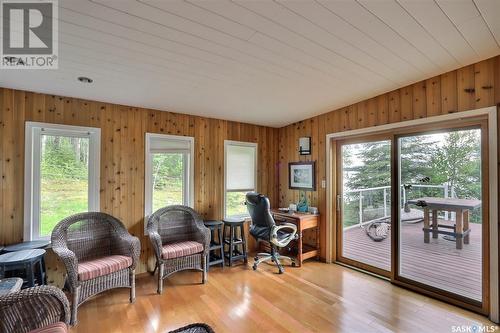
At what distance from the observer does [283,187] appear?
179 inches

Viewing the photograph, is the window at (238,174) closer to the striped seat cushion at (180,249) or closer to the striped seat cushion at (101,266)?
the striped seat cushion at (180,249)

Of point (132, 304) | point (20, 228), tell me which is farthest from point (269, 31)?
point (20, 228)

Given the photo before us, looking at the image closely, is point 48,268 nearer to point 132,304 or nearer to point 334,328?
point 132,304

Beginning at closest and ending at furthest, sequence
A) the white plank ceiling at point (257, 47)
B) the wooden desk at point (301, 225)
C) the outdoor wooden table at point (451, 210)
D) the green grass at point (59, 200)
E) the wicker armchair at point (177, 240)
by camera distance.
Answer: the white plank ceiling at point (257, 47) → the outdoor wooden table at point (451, 210) → the green grass at point (59, 200) → the wicker armchair at point (177, 240) → the wooden desk at point (301, 225)

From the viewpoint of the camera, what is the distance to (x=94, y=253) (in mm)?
2740

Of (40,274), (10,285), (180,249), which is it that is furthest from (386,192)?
(40,274)

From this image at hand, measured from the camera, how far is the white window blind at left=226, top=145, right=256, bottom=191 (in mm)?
4141

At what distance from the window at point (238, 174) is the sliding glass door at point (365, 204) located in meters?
1.53

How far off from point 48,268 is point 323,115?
4154 mm

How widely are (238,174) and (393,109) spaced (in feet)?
8.30

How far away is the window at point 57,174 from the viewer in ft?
8.57

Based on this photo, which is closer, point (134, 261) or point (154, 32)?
point (154, 32)

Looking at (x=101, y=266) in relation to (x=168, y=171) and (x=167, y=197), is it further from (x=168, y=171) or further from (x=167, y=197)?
(x=168, y=171)

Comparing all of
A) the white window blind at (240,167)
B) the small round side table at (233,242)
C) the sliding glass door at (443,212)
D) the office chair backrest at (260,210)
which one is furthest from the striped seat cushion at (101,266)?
the sliding glass door at (443,212)
